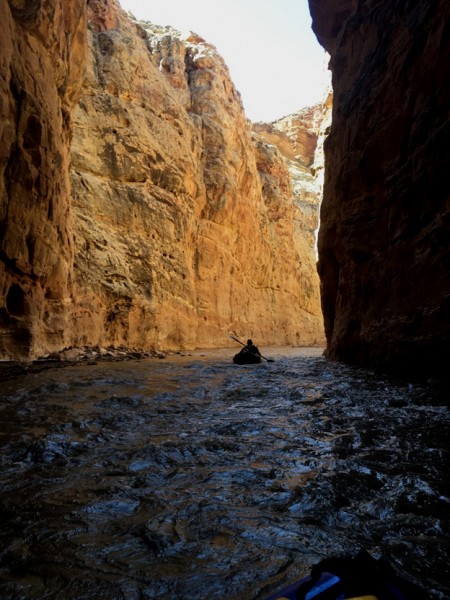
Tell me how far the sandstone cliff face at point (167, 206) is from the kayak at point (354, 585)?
15494mm

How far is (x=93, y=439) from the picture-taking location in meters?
3.58

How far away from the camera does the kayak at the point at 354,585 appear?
135 cm

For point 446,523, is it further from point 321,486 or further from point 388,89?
point 388,89

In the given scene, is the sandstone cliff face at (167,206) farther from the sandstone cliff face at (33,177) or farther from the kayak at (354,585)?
the kayak at (354,585)

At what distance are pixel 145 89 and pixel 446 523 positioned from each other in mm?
28966

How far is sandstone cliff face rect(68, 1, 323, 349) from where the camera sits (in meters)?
20.1

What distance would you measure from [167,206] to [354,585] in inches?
963

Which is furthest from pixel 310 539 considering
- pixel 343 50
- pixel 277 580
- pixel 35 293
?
pixel 343 50

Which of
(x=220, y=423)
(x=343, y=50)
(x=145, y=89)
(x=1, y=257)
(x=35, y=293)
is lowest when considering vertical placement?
(x=220, y=423)

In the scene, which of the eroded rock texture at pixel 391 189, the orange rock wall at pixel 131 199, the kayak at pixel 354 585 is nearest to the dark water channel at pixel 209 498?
the kayak at pixel 354 585

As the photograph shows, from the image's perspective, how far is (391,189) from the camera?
29.8ft

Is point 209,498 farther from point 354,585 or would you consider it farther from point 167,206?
point 167,206

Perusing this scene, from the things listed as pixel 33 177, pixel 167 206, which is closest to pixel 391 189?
pixel 33 177

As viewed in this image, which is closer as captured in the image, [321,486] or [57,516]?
[57,516]
